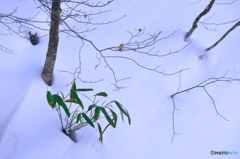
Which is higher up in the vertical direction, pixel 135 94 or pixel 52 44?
pixel 52 44

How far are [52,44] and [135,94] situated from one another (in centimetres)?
85

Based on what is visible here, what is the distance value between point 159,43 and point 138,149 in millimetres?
1175

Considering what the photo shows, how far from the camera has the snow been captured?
1.46 meters

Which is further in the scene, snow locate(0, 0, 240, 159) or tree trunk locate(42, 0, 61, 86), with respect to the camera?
snow locate(0, 0, 240, 159)

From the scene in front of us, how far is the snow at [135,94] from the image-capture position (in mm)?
1459

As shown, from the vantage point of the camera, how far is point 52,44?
142 centimetres

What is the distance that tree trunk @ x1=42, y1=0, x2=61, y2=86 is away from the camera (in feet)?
4.03

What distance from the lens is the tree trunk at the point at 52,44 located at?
1229 mm

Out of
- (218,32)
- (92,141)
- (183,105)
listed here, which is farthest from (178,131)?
(218,32)

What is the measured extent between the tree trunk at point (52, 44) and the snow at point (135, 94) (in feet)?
0.27

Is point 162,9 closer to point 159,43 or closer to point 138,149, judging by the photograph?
point 159,43

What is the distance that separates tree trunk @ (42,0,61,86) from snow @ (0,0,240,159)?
8cm

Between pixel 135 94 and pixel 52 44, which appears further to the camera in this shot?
pixel 135 94

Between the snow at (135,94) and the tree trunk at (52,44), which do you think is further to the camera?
the snow at (135,94)
